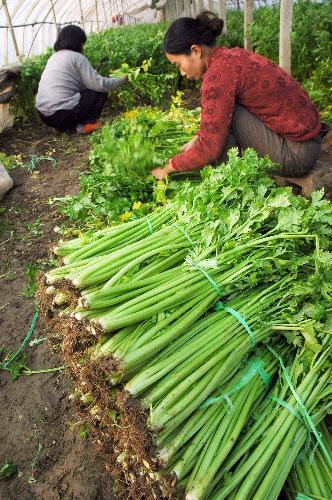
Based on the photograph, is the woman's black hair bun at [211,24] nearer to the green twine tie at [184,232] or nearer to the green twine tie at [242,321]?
the green twine tie at [184,232]

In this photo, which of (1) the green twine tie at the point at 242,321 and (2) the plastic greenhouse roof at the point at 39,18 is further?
(2) the plastic greenhouse roof at the point at 39,18

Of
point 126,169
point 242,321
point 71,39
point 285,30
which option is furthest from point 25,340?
point 71,39

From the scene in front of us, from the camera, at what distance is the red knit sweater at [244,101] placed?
343 cm

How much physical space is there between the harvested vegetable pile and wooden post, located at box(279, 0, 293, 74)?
3748 millimetres

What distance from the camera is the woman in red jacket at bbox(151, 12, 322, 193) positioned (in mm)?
3436

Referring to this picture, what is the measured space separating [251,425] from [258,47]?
24.6 feet

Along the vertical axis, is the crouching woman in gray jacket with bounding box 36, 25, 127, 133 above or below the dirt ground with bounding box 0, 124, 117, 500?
above

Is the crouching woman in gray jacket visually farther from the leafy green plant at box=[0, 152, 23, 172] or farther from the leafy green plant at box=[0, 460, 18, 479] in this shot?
the leafy green plant at box=[0, 460, 18, 479]

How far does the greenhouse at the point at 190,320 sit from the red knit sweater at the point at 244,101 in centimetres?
1

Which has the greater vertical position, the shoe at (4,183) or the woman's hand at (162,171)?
the woman's hand at (162,171)

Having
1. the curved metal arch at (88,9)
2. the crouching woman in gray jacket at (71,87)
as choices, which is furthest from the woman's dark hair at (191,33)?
the curved metal arch at (88,9)

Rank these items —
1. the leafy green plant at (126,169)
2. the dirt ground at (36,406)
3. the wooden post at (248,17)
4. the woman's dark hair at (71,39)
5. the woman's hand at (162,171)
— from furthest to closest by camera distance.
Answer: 1. the wooden post at (248,17)
2. the woman's dark hair at (71,39)
3. the leafy green plant at (126,169)
4. the woman's hand at (162,171)
5. the dirt ground at (36,406)

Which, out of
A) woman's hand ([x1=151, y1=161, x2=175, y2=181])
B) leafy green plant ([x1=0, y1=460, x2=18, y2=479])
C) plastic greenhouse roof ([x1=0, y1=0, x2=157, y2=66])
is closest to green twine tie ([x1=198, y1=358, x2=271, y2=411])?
leafy green plant ([x1=0, y1=460, x2=18, y2=479])

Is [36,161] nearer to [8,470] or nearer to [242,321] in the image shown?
[8,470]
